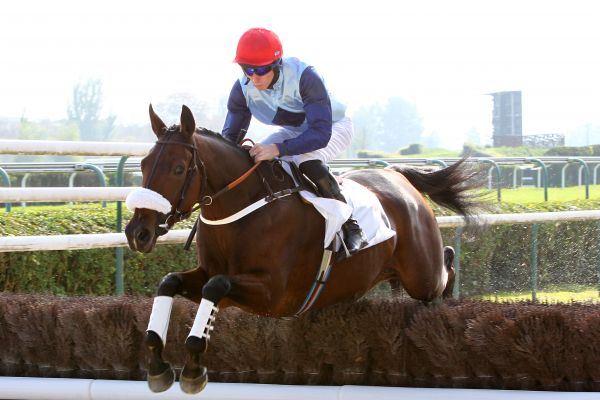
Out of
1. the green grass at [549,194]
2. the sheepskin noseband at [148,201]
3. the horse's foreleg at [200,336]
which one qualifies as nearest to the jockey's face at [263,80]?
the sheepskin noseband at [148,201]

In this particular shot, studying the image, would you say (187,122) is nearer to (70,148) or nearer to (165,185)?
(165,185)

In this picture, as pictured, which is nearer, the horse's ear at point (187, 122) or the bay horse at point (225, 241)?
the bay horse at point (225, 241)

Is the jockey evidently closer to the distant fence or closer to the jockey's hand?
the jockey's hand

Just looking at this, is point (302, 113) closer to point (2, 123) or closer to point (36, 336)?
point (36, 336)

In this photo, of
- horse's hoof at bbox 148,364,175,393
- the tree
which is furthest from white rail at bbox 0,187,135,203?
the tree

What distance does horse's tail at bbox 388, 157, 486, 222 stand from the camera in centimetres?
601

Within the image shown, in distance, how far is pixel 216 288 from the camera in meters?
3.92

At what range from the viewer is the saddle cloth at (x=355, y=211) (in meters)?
4.42

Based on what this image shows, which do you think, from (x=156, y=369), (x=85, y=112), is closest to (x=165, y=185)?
(x=156, y=369)

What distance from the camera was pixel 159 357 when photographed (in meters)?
3.95

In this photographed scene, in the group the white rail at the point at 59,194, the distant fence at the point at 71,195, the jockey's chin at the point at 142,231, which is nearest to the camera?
the jockey's chin at the point at 142,231

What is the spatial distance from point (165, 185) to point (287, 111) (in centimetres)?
98

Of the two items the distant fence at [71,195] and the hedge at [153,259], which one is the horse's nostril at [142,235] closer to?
the distant fence at [71,195]

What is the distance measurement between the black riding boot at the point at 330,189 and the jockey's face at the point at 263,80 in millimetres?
409
